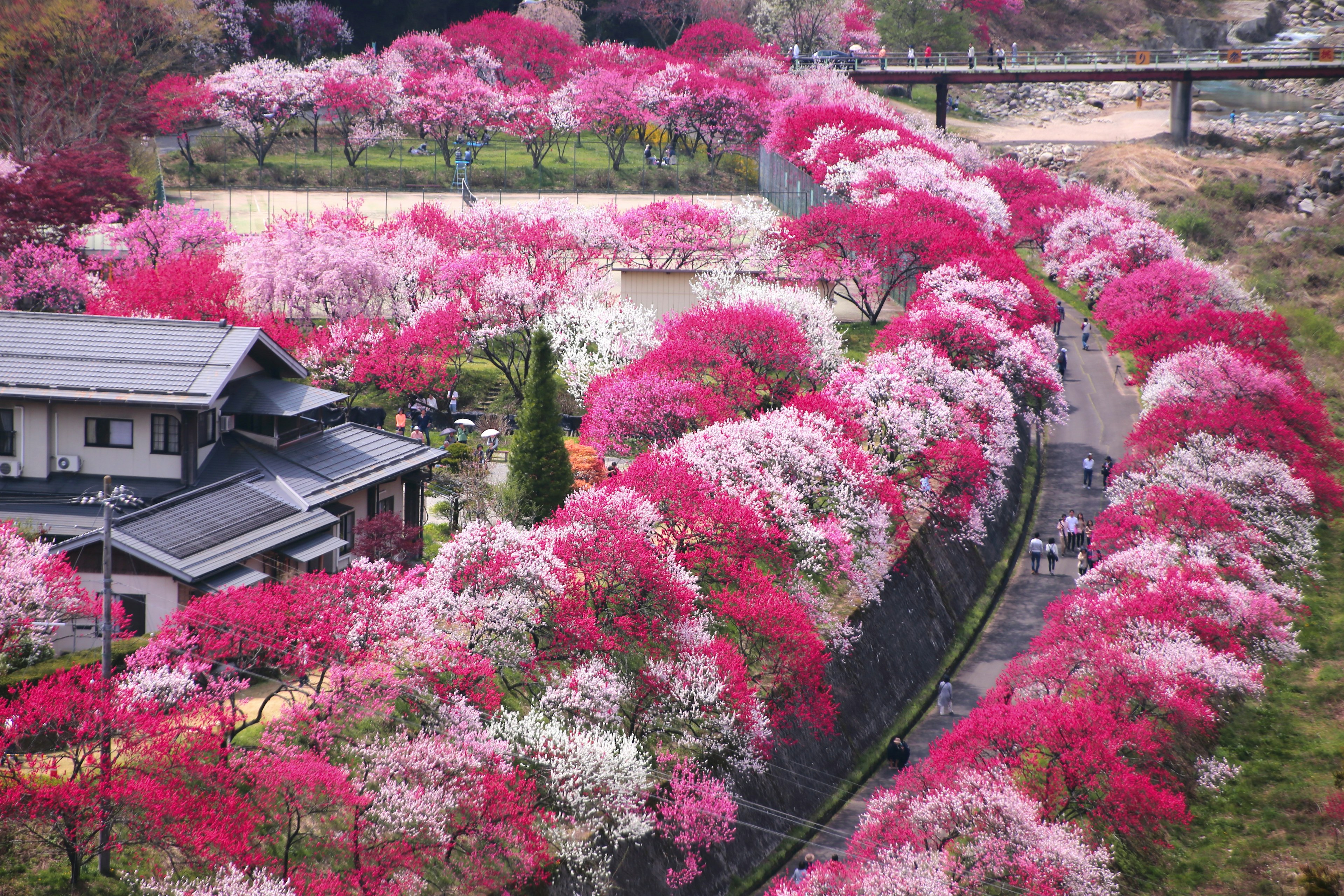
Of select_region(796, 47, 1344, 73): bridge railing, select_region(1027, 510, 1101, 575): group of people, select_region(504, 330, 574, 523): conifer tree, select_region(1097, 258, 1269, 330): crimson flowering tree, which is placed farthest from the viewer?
select_region(796, 47, 1344, 73): bridge railing

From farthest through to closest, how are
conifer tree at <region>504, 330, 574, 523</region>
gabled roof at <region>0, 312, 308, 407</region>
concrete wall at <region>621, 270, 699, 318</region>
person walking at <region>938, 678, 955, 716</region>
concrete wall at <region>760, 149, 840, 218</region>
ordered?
concrete wall at <region>760, 149, 840, 218</region>, concrete wall at <region>621, 270, 699, 318</region>, person walking at <region>938, 678, 955, 716</region>, conifer tree at <region>504, 330, 574, 523</region>, gabled roof at <region>0, 312, 308, 407</region>

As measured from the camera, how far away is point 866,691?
38.1m

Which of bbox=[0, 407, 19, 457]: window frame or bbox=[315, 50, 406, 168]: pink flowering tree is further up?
bbox=[315, 50, 406, 168]: pink flowering tree

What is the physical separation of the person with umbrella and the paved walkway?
16.9 m

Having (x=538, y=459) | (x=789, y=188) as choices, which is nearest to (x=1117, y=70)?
(x=789, y=188)

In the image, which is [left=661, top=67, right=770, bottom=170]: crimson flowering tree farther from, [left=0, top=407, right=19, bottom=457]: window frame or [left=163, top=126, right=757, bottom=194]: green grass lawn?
[left=0, top=407, right=19, bottom=457]: window frame

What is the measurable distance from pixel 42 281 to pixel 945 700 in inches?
1452

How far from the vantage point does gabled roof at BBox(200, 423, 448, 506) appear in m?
34.6

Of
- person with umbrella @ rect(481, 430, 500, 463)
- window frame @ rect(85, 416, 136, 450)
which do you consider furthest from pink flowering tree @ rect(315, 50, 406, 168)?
window frame @ rect(85, 416, 136, 450)

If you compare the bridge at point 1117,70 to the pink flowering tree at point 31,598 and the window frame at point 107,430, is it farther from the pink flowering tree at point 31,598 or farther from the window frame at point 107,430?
the pink flowering tree at point 31,598

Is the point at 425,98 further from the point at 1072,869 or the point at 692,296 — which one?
the point at 1072,869

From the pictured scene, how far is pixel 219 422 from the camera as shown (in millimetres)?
35469

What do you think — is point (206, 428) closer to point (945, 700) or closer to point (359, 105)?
point (945, 700)

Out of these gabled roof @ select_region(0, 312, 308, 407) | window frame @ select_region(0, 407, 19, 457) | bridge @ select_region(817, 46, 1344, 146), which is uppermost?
bridge @ select_region(817, 46, 1344, 146)
